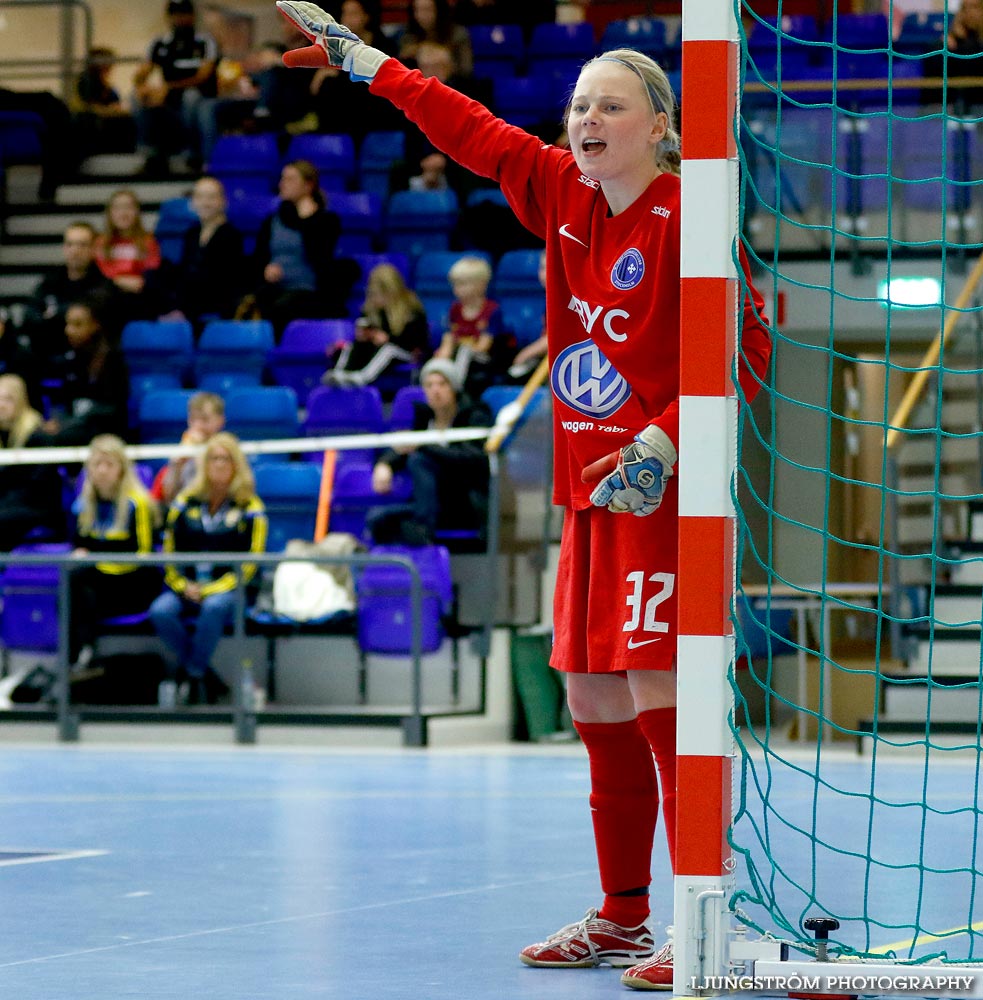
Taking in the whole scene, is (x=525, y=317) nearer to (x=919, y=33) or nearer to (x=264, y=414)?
(x=264, y=414)

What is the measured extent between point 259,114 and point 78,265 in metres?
2.78

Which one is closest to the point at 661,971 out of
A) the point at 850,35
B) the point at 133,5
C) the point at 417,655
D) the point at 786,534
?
the point at 417,655

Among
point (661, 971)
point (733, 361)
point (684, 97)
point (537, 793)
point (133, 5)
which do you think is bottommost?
point (537, 793)

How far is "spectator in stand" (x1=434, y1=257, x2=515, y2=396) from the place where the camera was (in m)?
12.1

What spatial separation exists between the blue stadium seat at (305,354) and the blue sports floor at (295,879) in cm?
487

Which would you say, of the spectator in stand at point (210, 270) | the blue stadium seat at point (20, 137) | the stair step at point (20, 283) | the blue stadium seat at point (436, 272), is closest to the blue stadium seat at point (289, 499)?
the blue stadium seat at point (436, 272)

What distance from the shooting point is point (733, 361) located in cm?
335

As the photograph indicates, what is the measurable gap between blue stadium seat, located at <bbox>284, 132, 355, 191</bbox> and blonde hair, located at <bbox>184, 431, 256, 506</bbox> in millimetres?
5009

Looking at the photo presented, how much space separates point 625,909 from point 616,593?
2.22 ft

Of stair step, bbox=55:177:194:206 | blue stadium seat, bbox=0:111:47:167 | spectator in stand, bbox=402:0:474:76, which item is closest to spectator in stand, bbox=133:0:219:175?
stair step, bbox=55:177:194:206

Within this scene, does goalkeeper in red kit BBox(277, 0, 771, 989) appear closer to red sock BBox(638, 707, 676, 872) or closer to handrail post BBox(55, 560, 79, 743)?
red sock BBox(638, 707, 676, 872)

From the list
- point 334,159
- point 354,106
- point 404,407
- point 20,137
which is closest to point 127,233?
point 334,159

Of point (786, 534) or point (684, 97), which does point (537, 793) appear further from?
point (786, 534)

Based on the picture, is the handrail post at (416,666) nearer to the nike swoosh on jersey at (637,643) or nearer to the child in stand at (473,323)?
the child in stand at (473,323)
